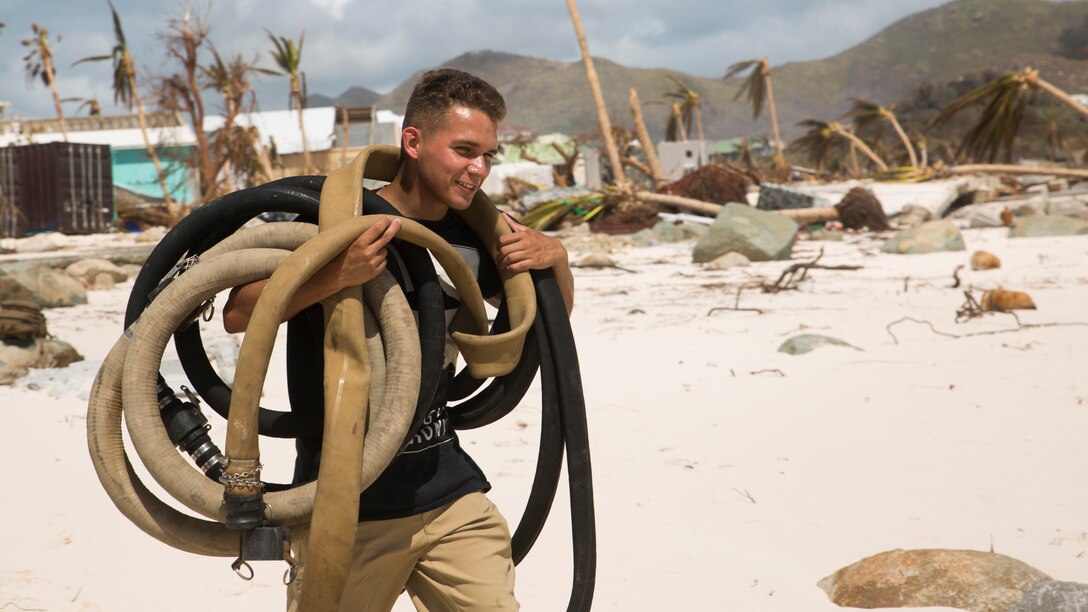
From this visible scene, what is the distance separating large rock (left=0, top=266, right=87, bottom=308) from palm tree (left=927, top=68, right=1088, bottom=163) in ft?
40.2

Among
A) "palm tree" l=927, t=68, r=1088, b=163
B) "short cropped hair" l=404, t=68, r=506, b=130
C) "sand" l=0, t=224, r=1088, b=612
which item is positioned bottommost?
"sand" l=0, t=224, r=1088, b=612

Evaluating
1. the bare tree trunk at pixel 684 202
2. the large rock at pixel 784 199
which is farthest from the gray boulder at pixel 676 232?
the large rock at pixel 784 199

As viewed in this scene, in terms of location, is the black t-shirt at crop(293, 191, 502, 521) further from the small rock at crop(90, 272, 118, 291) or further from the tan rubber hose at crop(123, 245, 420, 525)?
the small rock at crop(90, 272, 118, 291)

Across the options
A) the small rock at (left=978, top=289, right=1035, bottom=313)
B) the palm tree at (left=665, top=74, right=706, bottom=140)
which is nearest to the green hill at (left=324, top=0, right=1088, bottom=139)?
the palm tree at (left=665, top=74, right=706, bottom=140)

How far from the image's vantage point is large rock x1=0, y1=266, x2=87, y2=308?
11.1 metres

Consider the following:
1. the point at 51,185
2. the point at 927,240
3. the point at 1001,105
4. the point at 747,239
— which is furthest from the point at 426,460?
the point at 51,185

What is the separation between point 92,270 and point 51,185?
13864 mm

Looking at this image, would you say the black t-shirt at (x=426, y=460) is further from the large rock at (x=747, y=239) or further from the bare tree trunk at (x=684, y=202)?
the bare tree trunk at (x=684, y=202)

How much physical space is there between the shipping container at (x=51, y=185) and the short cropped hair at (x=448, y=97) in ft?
84.6

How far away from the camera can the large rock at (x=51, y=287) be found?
11.1m

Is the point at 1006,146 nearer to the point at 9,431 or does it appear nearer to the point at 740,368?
the point at 740,368

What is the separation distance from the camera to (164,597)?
12.0 ft

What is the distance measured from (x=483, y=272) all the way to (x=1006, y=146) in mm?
15571

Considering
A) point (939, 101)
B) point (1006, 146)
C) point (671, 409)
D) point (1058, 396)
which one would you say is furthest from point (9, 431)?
point (939, 101)
